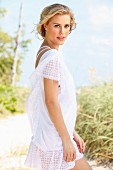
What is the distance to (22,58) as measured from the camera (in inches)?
859

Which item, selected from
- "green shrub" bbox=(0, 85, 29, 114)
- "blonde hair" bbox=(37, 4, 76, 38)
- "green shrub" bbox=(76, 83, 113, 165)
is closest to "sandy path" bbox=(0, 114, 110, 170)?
"green shrub" bbox=(76, 83, 113, 165)

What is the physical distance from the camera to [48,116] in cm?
225

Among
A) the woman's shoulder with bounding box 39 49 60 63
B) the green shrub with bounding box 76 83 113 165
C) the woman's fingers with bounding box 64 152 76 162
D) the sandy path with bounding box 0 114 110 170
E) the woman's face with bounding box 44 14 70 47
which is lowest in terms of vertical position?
the sandy path with bounding box 0 114 110 170


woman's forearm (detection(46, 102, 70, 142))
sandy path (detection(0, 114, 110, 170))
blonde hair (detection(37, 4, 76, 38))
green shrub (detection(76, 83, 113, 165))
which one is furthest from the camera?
green shrub (detection(76, 83, 113, 165))

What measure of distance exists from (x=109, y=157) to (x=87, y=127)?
987 mm

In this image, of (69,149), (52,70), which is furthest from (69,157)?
(52,70)

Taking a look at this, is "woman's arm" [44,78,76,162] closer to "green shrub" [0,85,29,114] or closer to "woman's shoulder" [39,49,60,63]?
"woman's shoulder" [39,49,60,63]

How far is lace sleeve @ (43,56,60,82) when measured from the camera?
2.21m

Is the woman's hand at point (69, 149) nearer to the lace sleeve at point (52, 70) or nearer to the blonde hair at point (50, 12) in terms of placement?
the lace sleeve at point (52, 70)

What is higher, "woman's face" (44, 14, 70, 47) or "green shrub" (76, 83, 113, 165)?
"woman's face" (44, 14, 70, 47)

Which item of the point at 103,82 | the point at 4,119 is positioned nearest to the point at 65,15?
the point at 103,82

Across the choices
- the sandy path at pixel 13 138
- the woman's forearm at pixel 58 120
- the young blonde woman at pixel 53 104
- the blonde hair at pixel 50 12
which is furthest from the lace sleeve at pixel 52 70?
the sandy path at pixel 13 138

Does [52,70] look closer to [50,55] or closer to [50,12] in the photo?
[50,55]

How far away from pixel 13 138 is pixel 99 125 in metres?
2.50
